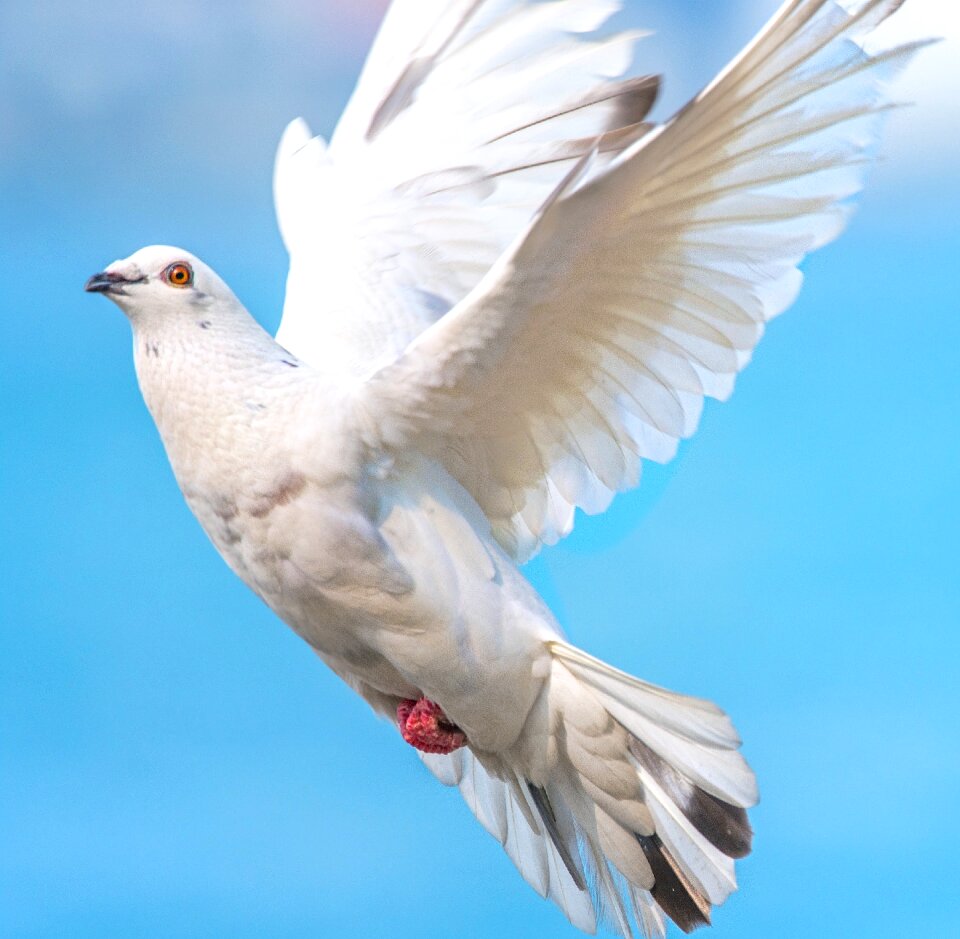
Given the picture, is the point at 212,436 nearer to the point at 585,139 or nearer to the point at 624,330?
the point at 624,330

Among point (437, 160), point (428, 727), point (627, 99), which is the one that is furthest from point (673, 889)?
point (437, 160)

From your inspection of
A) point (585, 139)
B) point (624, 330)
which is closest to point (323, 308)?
point (585, 139)

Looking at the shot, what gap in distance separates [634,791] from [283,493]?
1.05m

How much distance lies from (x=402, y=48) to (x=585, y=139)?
848 millimetres

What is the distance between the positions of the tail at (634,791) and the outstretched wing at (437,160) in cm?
106

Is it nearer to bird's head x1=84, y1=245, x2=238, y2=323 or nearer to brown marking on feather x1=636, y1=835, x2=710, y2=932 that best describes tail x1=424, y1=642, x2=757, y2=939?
brown marking on feather x1=636, y1=835, x2=710, y2=932

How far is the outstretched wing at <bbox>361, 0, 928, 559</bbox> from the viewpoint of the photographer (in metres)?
3.12

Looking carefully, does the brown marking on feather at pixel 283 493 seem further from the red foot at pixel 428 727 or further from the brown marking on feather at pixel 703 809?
the brown marking on feather at pixel 703 809

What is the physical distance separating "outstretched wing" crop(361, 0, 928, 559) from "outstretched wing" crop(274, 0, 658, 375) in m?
0.69

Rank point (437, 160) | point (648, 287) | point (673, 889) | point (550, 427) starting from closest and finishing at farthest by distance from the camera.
Answer: 1. point (648, 287)
2. point (550, 427)
3. point (673, 889)
4. point (437, 160)

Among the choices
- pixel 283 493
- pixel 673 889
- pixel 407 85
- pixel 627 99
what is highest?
pixel 407 85

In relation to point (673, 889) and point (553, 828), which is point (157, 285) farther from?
point (673, 889)

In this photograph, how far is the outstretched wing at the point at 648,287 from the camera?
3.12 meters

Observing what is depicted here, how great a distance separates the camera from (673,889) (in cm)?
393
